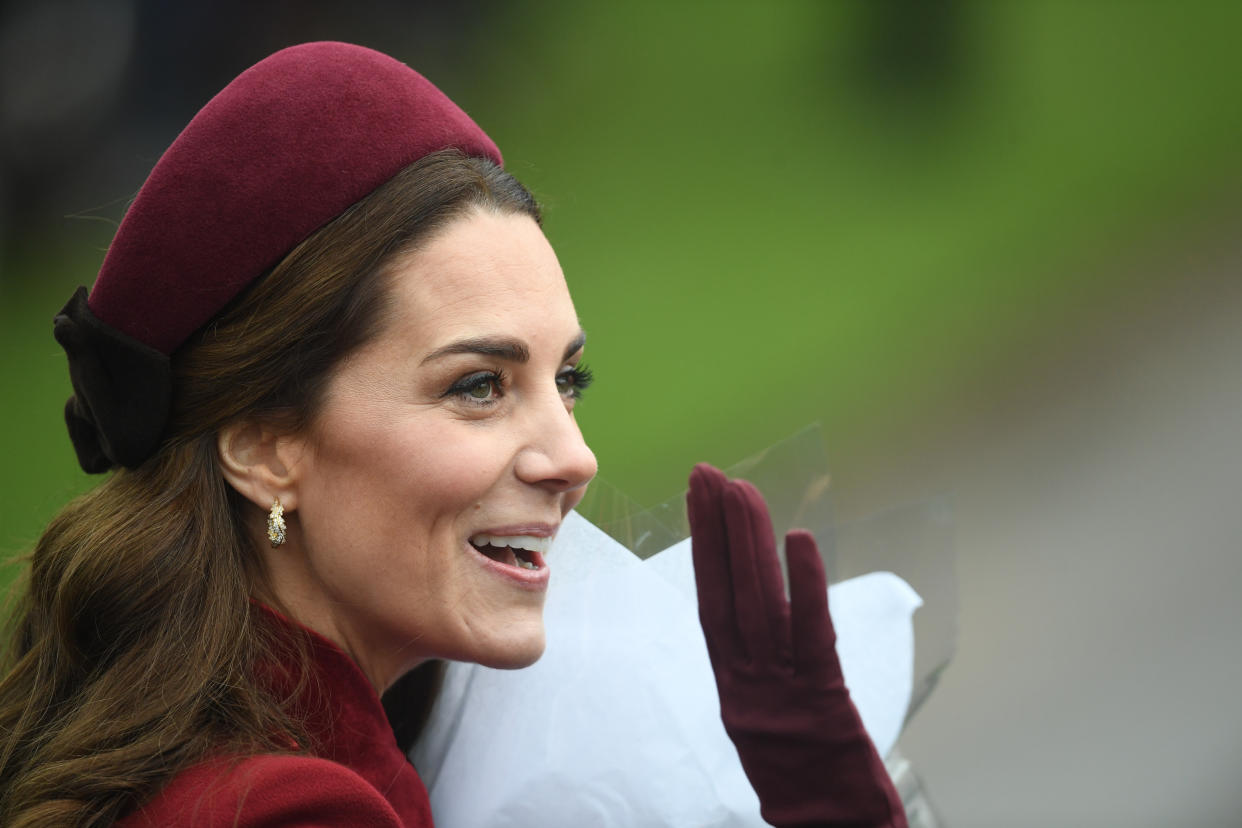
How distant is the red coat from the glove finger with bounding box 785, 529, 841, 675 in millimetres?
454

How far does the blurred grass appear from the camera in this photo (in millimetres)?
2438

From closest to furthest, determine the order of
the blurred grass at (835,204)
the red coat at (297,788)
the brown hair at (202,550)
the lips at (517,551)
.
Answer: the red coat at (297,788)
the brown hair at (202,550)
the lips at (517,551)
the blurred grass at (835,204)

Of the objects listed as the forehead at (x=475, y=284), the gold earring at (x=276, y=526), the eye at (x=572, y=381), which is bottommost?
the gold earring at (x=276, y=526)

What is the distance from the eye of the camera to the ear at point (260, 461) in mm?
1076

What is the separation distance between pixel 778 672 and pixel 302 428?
575 mm

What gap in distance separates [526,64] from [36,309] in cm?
145

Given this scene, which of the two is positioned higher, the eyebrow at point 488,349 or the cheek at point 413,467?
the eyebrow at point 488,349

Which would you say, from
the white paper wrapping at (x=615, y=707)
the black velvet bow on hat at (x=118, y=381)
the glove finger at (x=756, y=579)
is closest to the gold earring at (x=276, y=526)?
the black velvet bow on hat at (x=118, y=381)

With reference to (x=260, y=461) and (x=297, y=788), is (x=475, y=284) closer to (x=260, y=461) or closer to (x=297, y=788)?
(x=260, y=461)

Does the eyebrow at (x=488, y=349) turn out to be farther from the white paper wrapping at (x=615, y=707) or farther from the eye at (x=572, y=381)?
the white paper wrapping at (x=615, y=707)

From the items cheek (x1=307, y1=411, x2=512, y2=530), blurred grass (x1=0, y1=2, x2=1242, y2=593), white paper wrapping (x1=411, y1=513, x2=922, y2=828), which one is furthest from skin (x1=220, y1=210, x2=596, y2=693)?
blurred grass (x1=0, y1=2, x2=1242, y2=593)

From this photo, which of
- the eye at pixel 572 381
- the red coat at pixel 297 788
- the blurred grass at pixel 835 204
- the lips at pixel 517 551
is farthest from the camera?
the blurred grass at pixel 835 204

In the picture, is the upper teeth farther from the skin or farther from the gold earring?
the gold earring

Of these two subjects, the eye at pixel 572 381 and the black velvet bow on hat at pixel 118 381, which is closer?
the black velvet bow on hat at pixel 118 381
